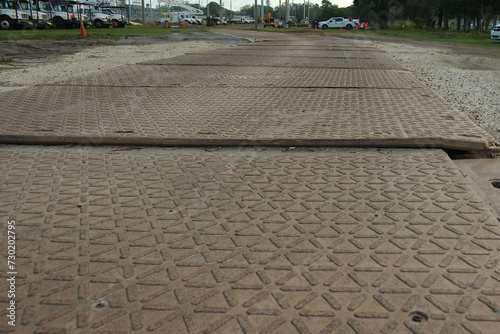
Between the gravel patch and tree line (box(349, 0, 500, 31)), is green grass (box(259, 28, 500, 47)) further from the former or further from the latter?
tree line (box(349, 0, 500, 31))

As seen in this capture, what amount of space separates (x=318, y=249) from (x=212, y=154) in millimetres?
2015

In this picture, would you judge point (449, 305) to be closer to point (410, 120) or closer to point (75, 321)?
point (75, 321)

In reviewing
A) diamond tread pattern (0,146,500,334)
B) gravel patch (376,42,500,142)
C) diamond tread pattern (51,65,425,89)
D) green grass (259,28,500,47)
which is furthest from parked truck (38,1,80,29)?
diamond tread pattern (0,146,500,334)

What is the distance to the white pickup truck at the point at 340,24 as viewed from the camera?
59094mm

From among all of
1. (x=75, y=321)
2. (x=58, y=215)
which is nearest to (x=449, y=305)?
(x=75, y=321)

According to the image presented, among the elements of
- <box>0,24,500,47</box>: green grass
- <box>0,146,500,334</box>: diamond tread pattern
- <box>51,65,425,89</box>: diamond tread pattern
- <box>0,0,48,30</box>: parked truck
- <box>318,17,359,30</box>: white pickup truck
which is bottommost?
<box>0,146,500,334</box>: diamond tread pattern

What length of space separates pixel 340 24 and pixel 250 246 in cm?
6274

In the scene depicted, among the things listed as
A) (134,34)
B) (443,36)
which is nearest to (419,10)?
(443,36)

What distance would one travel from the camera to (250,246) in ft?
8.98

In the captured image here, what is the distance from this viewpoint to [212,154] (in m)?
4.43

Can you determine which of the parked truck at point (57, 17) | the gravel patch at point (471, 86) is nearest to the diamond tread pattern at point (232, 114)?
the gravel patch at point (471, 86)

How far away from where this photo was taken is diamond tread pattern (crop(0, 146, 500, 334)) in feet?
7.00

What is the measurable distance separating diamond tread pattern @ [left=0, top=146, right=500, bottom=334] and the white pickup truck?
59.4 m

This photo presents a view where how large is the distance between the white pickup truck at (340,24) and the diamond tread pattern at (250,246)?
59.4 metres
